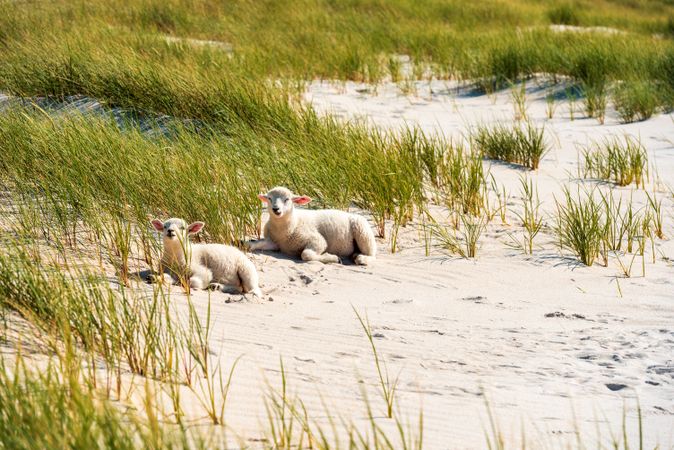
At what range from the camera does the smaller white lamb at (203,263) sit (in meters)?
5.27

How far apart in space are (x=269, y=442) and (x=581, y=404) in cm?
148

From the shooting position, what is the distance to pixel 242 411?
3.54 meters

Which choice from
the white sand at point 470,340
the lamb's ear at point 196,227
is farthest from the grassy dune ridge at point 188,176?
the lamb's ear at point 196,227

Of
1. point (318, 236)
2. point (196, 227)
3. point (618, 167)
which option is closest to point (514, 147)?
point (618, 167)

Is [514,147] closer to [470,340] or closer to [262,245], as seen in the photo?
[262,245]

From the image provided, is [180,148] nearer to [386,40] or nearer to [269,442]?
[269,442]

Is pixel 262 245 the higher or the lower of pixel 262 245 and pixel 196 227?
the lower

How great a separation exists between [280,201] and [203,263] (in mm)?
701

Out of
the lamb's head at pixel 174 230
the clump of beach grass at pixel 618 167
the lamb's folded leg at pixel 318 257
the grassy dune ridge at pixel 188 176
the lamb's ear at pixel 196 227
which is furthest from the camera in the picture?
the clump of beach grass at pixel 618 167

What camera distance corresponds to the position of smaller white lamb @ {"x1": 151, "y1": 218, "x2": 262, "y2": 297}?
208 inches

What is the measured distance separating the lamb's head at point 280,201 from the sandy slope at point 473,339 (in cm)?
33

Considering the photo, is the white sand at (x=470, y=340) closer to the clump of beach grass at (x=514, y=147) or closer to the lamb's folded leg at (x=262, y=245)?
the lamb's folded leg at (x=262, y=245)

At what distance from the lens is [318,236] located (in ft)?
20.4

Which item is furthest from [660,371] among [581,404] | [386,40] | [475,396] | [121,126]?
[386,40]
